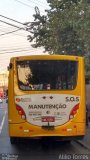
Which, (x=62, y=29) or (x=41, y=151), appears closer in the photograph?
(x=41, y=151)

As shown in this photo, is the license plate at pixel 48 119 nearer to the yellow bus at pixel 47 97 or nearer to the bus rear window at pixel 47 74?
the yellow bus at pixel 47 97

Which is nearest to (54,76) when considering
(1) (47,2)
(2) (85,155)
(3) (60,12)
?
(2) (85,155)

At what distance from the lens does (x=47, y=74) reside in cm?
1791

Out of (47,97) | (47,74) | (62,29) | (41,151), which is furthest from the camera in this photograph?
(62,29)

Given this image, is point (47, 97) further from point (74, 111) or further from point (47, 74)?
point (74, 111)

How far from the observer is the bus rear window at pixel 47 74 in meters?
17.8

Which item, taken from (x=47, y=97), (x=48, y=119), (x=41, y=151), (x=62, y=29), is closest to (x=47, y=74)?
(x=47, y=97)

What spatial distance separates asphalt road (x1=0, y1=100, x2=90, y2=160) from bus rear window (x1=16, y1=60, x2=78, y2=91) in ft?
6.64

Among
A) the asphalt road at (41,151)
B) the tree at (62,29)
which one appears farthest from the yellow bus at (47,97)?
the tree at (62,29)

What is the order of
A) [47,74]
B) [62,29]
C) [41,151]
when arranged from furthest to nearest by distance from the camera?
[62,29]
[47,74]
[41,151]

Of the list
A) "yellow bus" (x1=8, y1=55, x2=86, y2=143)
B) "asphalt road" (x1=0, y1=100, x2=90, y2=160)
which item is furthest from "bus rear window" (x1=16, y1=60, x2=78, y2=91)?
"asphalt road" (x1=0, y1=100, x2=90, y2=160)

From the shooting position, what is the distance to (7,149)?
703 inches

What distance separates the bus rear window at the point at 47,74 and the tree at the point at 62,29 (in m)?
6.06

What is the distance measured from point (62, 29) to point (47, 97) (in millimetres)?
14612
